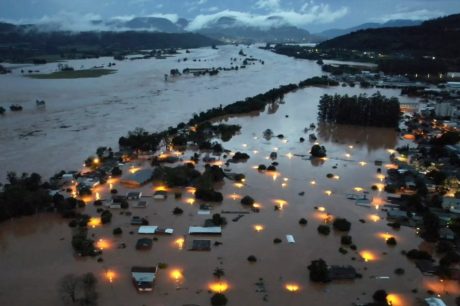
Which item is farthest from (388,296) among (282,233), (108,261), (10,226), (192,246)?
(10,226)

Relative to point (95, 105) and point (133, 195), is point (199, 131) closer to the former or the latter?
point (133, 195)

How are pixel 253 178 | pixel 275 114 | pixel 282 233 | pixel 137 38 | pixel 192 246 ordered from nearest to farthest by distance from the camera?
pixel 192 246, pixel 282 233, pixel 253 178, pixel 275 114, pixel 137 38

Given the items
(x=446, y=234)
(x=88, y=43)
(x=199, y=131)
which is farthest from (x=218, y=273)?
(x=88, y=43)

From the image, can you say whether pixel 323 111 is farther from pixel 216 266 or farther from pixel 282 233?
pixel 216 266

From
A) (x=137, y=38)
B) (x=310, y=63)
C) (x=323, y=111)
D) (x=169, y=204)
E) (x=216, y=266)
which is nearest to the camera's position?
(x=216, y=266)

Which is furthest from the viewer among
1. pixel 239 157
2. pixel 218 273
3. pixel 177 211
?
pixel 239 157
